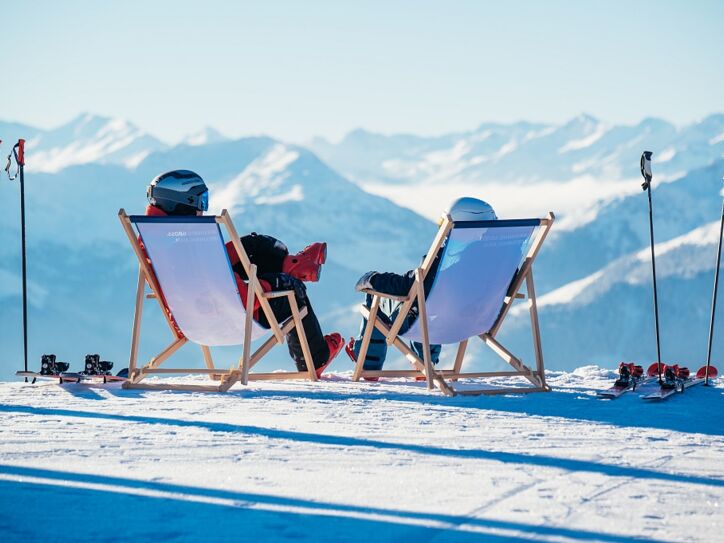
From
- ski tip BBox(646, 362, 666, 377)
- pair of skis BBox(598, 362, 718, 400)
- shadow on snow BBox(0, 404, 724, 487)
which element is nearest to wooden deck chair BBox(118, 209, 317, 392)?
shadow on snow BBox(0, 404, 724, 487)

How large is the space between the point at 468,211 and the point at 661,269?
132189 millimetres

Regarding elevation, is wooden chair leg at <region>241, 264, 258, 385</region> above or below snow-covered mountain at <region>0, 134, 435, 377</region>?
below

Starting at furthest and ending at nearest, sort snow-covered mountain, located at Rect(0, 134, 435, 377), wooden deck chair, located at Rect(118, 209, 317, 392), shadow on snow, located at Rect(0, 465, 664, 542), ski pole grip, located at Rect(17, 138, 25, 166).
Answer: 1. snow-covered mountain, located at Rect(0, 134, 435, 377)
2. ski pole grip, located at Rect(17, 138, 25, 166)
3. wooden deck chair, located at Rect(118, 209, 317, 392)
4. shadow on snow, located at Rect(0, 465, 664, 542)

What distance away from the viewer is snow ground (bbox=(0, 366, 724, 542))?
9.29ft

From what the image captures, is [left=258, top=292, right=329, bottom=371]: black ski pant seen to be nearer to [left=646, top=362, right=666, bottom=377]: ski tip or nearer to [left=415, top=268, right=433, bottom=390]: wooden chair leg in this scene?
[left=415, top=268, right=433, bottom=390]: wooden chair leg

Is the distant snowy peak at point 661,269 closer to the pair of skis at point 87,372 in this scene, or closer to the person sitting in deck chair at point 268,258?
the person sitting in deck chair at point 268,258

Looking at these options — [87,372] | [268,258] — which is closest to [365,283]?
[268,258]

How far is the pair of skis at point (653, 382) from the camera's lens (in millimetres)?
5621

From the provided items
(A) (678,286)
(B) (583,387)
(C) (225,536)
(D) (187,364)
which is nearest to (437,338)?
(B) (583,387)

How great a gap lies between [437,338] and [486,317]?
0.29 metres

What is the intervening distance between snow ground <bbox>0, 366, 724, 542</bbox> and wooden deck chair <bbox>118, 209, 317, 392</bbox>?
56 centimetres

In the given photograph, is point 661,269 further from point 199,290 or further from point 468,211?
point 199,290

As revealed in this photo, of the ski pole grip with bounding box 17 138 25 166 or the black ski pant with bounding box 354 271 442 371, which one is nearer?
the black ski pant with bounding box 354 271 442 371

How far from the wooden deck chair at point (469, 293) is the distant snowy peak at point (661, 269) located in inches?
4703
